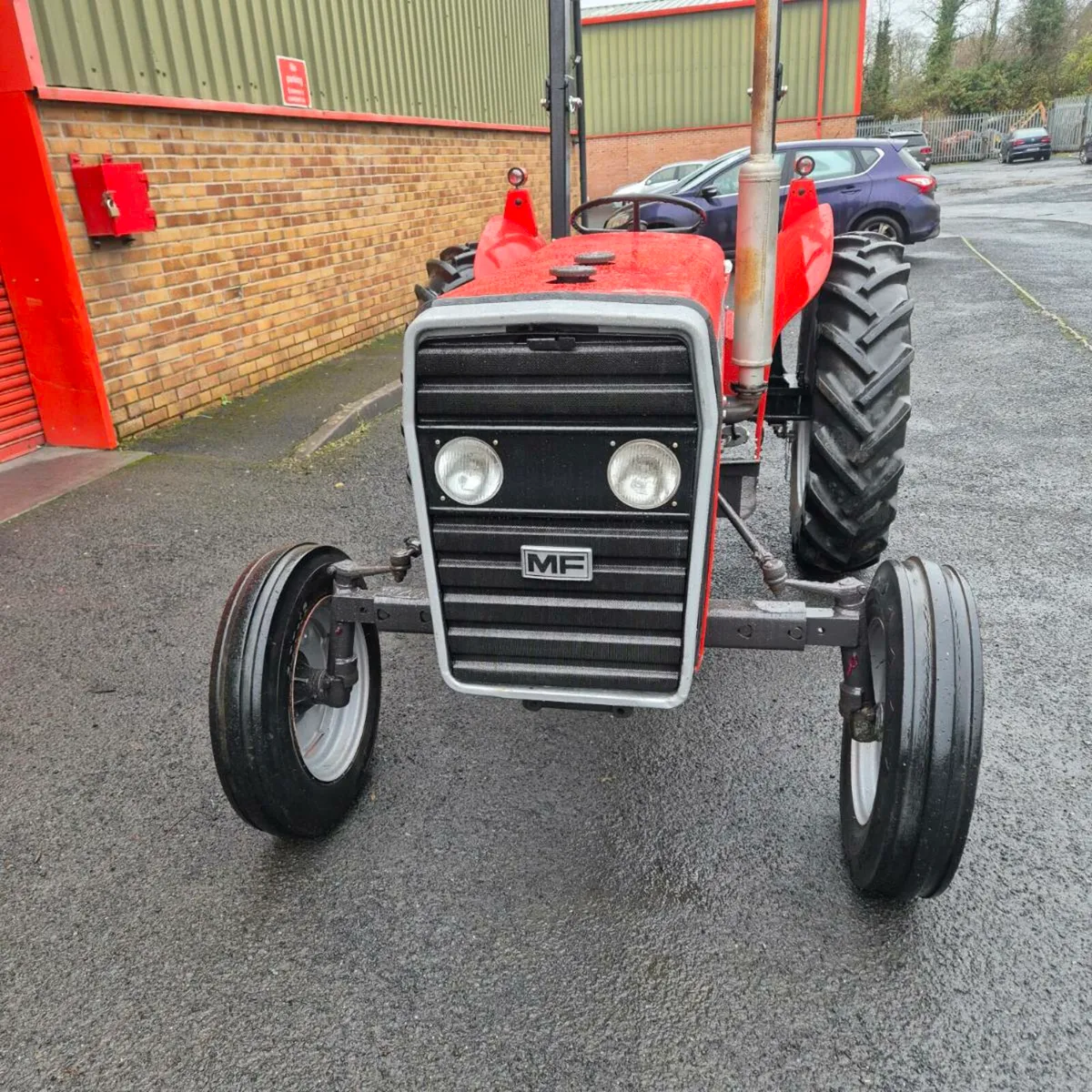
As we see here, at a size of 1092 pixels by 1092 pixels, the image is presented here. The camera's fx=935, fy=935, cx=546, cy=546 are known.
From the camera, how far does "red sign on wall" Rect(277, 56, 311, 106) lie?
6.72 m

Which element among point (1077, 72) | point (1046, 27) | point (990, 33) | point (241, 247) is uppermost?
point (990, 33)

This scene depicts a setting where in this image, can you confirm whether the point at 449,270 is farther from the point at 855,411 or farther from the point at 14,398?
the point at 14,398

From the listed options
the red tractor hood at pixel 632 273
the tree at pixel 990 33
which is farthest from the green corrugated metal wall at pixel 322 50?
the tree at pixel 990 33

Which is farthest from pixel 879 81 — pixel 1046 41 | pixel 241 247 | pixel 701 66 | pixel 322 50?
pixel 241 247

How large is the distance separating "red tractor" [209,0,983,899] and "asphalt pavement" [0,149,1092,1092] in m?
0.23

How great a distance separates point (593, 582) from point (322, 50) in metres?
6.66

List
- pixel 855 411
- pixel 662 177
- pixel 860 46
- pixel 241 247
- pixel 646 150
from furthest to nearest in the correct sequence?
pixel 646 150
pixel 860 46
pixel 662 177
pixel 241 247
pixel 855 411

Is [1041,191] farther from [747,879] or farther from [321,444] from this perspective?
[747,879]

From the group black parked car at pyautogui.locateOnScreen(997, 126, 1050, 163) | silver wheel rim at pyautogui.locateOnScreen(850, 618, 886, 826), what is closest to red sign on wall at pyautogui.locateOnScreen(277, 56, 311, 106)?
silver wheel rim at pyautogui.locateOnScreen(850, 618, 886, 826)

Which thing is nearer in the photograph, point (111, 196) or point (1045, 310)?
point (111, 196)

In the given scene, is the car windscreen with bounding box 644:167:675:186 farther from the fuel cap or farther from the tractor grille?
the tractor grille

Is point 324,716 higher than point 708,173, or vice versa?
point 708,173

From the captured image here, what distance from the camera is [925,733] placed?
6.32 feet

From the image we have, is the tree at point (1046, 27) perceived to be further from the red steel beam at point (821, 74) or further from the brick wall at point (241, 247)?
the brick wall at point (241, 247)
